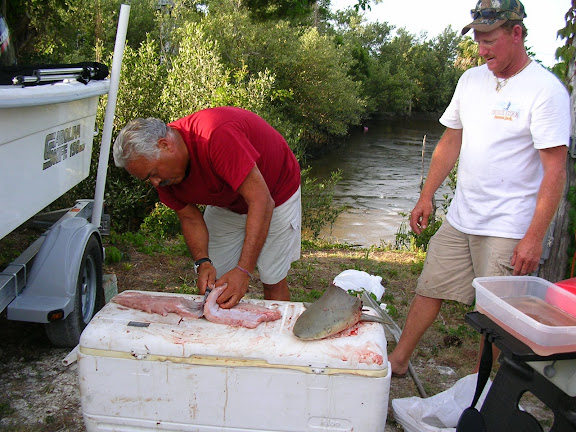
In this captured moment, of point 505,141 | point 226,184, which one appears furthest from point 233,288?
point 505,141

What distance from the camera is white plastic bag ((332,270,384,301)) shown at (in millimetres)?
4480

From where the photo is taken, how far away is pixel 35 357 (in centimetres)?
354

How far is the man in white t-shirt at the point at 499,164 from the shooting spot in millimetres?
2721

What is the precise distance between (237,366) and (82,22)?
77.2ft

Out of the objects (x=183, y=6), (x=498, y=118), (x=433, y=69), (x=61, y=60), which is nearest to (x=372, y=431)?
(x=498, y=118)

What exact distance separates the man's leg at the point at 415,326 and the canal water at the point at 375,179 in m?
6.89

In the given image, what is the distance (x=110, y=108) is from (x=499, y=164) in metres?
2.74

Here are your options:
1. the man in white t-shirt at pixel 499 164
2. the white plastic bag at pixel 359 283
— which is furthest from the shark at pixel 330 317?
the white plastic bag at pixel 359 283

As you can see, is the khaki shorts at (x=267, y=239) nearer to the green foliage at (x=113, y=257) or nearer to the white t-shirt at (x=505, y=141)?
the white t-shirt at (x=505, y=141)

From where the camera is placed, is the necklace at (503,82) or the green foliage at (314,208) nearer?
the necklace at (503,82)

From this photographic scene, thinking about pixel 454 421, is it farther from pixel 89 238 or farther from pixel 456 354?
pixel 89 238

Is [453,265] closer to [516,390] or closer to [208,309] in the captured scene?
[516,390]

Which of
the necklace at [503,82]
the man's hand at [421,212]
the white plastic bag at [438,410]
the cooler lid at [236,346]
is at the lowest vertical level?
the white plastic bag at [438,410]

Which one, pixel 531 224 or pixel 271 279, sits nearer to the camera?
pixel 531 224
